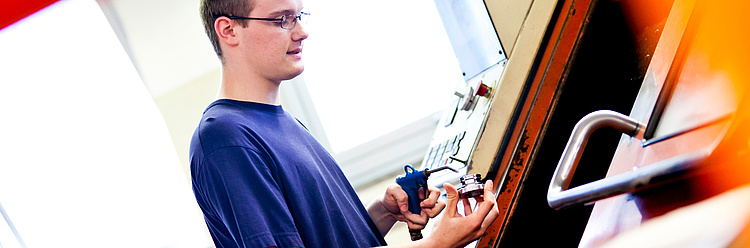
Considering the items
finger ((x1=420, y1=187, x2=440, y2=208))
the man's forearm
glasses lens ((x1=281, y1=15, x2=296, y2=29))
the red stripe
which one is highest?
the red stripe

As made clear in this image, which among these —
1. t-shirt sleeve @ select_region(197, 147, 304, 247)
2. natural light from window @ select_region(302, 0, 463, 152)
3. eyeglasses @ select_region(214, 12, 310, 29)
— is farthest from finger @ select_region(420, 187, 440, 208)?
natural light from window @ select_region(302, 0, 463, 152)

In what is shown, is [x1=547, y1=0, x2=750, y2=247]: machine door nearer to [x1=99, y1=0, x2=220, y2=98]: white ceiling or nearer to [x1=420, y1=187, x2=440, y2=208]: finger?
[x1=420, y1=187, x2=440, y2=208]: finger

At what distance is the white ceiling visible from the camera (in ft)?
9.06

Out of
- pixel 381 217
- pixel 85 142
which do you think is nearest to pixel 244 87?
pixel 381 217

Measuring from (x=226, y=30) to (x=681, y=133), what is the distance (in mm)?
858

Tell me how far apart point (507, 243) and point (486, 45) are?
1.64 ft

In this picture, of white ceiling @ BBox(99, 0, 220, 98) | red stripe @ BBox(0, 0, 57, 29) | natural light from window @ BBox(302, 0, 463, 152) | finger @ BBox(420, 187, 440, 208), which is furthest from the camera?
natural light from window @ BBox(302, 0, 463, 152)

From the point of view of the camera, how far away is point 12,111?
298 centimetres

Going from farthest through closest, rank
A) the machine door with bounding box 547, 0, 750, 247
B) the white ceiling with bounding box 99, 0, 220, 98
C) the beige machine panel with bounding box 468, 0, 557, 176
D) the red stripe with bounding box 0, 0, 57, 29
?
the white ceiling with bounding box 99, 0, 220, 98 < the beige machine panel with bounding box 468, 0, 557, 176 < the red stripe with bounding box 0, 0, 57, 29 < the machine door with bounding box 547, 0, 750, 247

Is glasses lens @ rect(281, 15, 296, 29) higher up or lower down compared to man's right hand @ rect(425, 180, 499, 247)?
higher up

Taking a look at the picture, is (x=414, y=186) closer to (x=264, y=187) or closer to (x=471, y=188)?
(x=471, y=188)

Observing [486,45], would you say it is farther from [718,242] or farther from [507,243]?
[718,242]

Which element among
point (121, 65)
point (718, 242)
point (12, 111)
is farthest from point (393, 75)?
point (718, 242)

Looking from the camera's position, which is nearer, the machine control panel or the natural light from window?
the machine control panel
